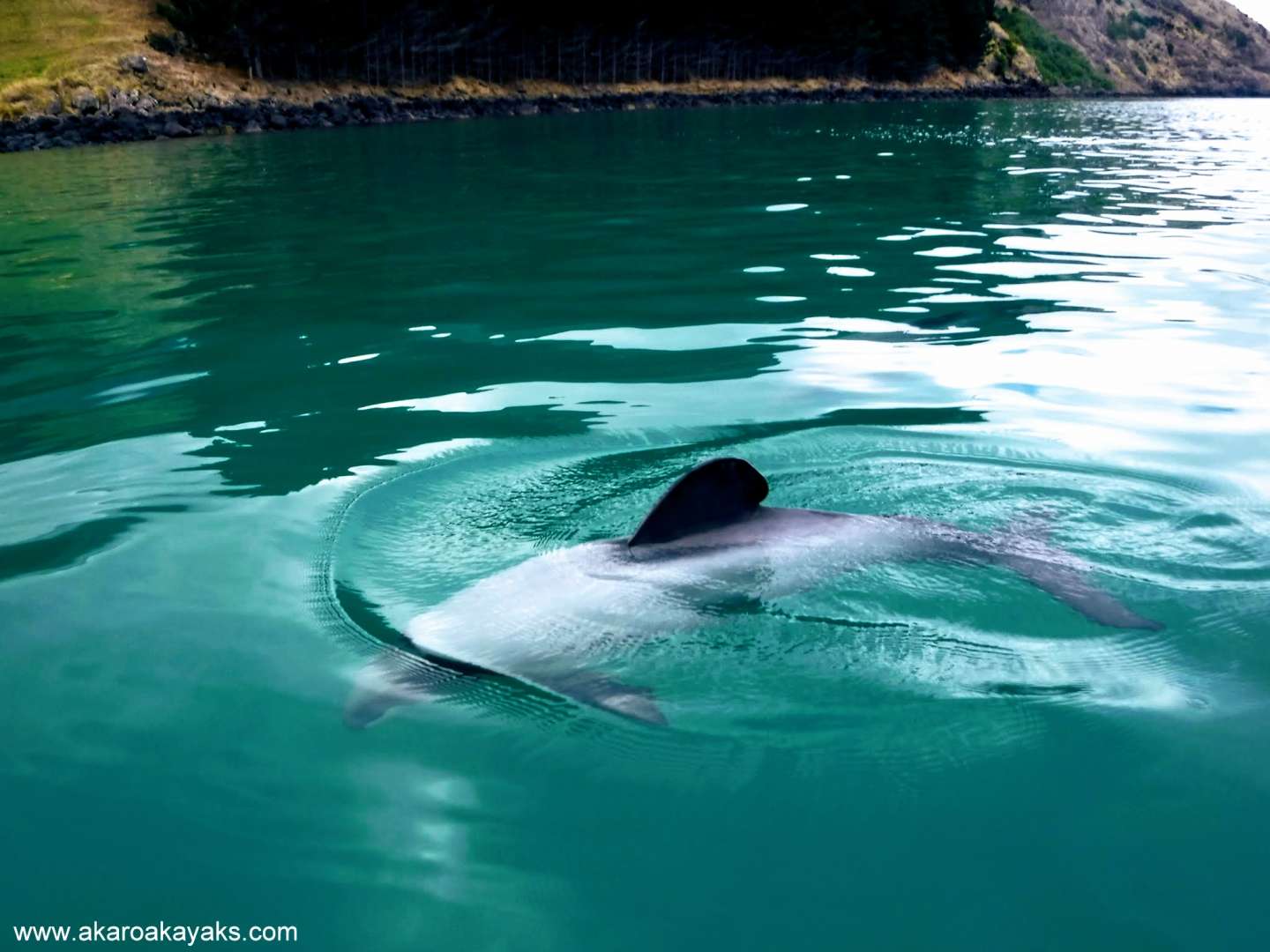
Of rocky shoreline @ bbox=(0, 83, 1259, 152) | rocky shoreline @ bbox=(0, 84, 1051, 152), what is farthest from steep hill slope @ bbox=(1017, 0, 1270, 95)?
rocky shoreline @ bbox=(0, 84, 1051, 152)

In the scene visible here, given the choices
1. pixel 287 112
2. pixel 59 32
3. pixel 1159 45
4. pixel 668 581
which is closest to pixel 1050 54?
pixel 1159 45

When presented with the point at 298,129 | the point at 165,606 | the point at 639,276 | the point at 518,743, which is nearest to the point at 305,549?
the point at 165,606

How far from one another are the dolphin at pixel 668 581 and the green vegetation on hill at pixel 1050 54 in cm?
11301

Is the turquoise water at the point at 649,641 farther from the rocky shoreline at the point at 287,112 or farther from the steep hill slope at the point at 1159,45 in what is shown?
the steep hill slope at the point at 1159,45

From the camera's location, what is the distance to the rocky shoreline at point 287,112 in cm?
3781

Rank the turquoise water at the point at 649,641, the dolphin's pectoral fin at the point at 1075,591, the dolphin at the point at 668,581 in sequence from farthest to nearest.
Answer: the dolphin's pectoral fin at the point at 1075,591 < the dolphin at the point at 668,581 < the turquoise water at the point at 649,641

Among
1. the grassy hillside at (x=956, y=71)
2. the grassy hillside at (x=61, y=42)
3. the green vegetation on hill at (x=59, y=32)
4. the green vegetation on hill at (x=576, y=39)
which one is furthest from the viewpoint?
the green vegetation on hill at (x=576, y=39)

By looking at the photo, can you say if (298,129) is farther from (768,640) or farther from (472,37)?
(768,640)

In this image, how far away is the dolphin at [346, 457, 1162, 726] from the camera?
13.8 ft

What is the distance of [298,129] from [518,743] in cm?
4370

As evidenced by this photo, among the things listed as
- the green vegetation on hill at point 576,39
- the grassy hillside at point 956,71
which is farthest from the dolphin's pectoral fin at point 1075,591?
the green vegetation on hill at point 576,39

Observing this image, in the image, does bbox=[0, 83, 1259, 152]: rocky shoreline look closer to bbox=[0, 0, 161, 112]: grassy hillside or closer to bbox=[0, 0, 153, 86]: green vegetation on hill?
bbox=[0, 0, 161, 112]: grassy hillside

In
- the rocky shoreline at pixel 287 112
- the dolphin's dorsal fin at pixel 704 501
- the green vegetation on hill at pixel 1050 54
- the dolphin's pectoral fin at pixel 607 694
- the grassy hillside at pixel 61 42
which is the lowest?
the dolphin's pectoral fin at pixel 607 694

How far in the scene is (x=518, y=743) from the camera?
3887mm
